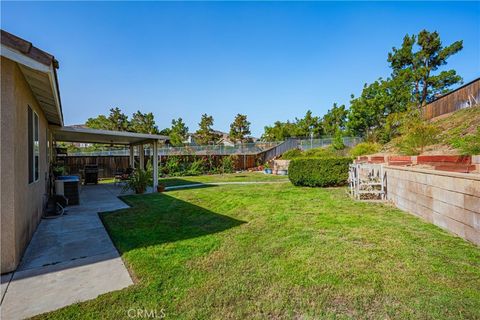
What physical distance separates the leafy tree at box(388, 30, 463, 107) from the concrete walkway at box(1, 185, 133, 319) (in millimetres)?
30964

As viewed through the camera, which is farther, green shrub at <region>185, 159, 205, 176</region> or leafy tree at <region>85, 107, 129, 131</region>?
leafy tree at <region>85, 107, 129, 131</region>

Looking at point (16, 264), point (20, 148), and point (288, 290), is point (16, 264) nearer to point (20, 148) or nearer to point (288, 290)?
point (20, 148)

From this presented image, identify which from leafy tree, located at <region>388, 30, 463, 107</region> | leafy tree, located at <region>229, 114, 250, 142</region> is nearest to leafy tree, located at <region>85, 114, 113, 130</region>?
leafy tree, located at <region>229, 114, 250, 142</region>

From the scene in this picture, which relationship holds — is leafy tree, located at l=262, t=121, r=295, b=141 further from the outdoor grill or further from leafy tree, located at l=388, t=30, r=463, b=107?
the outdoor grill

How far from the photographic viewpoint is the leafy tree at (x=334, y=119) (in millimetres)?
36312

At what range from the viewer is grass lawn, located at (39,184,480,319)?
2.19m

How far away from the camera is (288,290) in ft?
8.17

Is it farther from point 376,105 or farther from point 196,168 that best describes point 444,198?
point 376,105

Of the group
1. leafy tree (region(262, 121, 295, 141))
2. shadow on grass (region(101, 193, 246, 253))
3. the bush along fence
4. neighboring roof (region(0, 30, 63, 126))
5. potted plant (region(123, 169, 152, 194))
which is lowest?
shadow on grass (region(101, 193, 246, 253))

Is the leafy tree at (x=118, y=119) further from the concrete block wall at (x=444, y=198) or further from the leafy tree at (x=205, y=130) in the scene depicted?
the concrete block wall at (x=444, y=198)

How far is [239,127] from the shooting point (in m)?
40.2

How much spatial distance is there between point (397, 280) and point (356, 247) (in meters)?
0.95

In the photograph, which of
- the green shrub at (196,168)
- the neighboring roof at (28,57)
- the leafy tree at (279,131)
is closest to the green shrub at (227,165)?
the green shrub at (196,168)

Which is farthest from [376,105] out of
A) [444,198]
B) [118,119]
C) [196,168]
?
[118,119]
